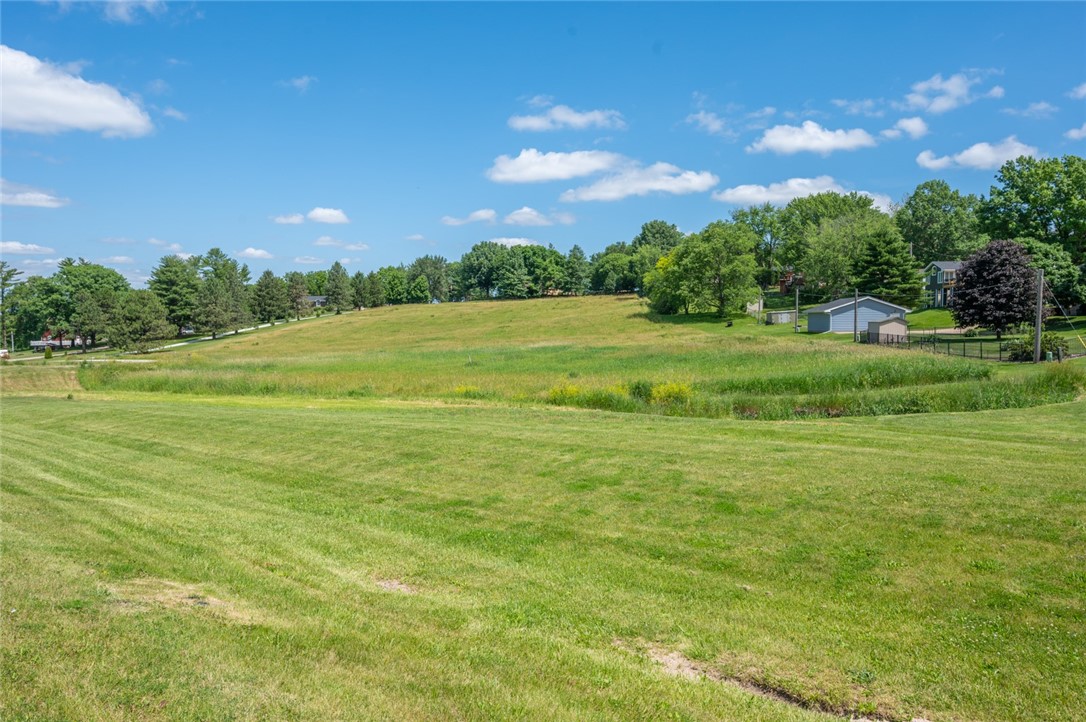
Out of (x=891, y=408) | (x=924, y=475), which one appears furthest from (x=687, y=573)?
(x=891, y=408)

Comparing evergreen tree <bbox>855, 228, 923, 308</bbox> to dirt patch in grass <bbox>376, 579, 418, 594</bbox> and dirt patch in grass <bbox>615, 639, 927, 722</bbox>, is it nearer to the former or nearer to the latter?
dirt patch in grass <bbox>376, 579, 418, 594</bbox>

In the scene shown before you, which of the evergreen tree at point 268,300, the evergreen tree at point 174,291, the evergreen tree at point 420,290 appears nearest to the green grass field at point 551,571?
the evergreen tree at point 174,291

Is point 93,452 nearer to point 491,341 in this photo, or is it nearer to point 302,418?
point 302,418

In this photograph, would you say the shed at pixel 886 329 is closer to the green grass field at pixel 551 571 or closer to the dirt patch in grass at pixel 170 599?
the green grass field at pixel 551 571

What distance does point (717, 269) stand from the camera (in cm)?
9094

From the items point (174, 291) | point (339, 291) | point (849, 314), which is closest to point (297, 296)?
point (339, 291)

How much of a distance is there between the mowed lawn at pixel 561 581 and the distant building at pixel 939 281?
82770 mm

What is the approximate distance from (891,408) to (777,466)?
46.7 feet

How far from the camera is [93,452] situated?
17.6 m

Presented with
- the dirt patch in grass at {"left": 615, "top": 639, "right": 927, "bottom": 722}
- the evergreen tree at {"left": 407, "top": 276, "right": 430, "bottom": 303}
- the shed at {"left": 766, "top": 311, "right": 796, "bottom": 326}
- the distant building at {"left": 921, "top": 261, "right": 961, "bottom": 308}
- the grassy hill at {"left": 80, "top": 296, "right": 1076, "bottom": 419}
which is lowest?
the dirt patch in grass at {"left": 615, "top": 639, "right": 927, "bottom": 722}

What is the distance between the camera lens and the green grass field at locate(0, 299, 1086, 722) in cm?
556

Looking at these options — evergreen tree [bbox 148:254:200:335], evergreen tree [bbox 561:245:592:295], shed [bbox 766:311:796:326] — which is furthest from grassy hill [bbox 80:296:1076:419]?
evergreen tree [bbox 561:245:592:295]

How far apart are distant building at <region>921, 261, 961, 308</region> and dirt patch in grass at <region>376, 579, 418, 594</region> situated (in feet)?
308

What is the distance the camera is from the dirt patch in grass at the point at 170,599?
6.79 metres
